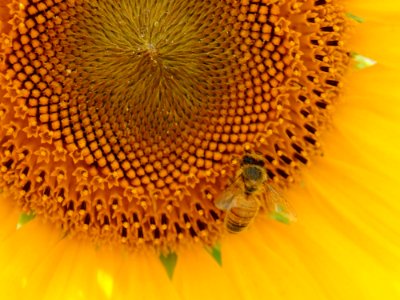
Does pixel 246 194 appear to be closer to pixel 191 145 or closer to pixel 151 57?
pixel 191 145

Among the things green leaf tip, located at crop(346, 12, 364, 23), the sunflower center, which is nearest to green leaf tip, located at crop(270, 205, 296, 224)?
the sunflower center

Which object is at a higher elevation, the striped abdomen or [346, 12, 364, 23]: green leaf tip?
[346, 12, 364, 23]: green leaf tip

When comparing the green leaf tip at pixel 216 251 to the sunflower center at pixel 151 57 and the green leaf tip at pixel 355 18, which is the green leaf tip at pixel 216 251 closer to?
the sunflower center at pixel 151 57

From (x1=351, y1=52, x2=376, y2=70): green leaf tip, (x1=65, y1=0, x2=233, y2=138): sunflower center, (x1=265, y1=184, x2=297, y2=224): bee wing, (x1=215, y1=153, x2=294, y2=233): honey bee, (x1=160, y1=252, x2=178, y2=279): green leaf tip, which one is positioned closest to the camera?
(x1=65, y1=0, x2=233, y2=138): sunflower center

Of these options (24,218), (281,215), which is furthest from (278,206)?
(24,218)

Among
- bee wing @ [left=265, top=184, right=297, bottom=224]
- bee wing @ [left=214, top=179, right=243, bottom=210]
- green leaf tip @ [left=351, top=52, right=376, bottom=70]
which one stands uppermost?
green leaf tip @ [left=351, top=52, right=376, bottom=70]

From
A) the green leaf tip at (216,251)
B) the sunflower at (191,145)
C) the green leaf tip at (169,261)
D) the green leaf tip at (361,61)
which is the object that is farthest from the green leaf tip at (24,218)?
the green leaf tip at (361,61)

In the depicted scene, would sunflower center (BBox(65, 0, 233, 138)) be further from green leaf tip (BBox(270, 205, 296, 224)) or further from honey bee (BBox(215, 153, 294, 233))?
green leaf tip (BBox(270, 205, 296, 224))

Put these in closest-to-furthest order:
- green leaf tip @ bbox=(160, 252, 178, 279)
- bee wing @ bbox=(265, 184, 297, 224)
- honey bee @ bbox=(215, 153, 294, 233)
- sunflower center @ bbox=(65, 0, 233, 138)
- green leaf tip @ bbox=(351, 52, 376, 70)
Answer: sunflower center @ bbox=(65, 0, 233, 138) < honey bee @ bbox=(215, 153, 294, 233) < bee wing @ bbox=(265, 184, 297, 224) < green leaf tip @ bbox=(351, 52, 376, 70) < green leaf tip @ bbox=(160, 252, 178, 279)
